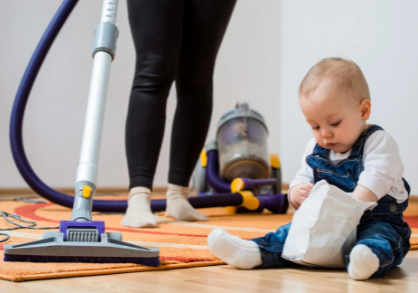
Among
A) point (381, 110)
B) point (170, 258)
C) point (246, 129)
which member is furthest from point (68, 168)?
point (170, 258)

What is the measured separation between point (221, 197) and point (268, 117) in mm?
1855

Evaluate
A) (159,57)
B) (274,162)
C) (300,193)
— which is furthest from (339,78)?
(274,162)

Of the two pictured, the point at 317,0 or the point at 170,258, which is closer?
the point at 170,258

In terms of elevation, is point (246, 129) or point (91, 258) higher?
point (246, 129)

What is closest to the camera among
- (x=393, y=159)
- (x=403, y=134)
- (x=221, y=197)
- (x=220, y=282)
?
(x=220, y=282)

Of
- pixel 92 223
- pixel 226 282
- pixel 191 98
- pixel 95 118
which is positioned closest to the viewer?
pixel 226 282

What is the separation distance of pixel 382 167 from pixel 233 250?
10.5 inches

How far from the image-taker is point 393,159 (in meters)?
0.78

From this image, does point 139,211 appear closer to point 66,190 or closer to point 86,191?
point 86,191

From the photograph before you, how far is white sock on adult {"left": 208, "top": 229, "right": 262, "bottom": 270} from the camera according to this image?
0.74 metres

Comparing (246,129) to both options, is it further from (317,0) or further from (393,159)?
(393,159)

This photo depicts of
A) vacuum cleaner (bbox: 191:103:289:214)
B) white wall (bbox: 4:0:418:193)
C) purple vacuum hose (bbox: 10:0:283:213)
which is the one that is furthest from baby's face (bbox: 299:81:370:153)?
white wall (bbox: 4:0:418:193)

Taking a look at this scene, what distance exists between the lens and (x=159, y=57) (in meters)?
1.25

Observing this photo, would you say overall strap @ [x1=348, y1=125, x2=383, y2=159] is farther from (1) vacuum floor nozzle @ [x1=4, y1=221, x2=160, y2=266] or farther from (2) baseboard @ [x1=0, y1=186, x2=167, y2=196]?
(2) baseboard @ [x1=0, y1=186, x2=167, y2=196]
